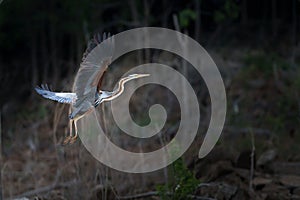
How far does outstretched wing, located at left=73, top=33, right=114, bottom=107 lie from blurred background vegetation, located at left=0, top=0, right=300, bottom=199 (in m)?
1.59

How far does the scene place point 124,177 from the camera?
598 cm

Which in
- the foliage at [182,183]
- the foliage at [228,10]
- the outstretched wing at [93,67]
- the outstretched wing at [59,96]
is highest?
the foliage at [228,10]

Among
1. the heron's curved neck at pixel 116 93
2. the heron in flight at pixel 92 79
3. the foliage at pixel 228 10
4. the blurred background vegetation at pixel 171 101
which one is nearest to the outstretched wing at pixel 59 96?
the heron in flight at pixel 92 79

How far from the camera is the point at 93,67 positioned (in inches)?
124

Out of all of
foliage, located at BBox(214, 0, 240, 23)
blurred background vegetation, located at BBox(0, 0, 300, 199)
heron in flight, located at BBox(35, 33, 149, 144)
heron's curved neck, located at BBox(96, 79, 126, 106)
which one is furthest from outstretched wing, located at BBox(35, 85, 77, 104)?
foliage, located at BBox(214, 0, 240, 23)

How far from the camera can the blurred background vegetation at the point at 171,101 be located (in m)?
5.40

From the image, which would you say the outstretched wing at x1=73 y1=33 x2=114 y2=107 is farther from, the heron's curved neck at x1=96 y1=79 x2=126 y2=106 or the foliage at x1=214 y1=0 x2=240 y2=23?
the foliage at x1=214 y1=0 x2=240 y2=23

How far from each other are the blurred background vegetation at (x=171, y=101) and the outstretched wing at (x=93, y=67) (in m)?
1.59

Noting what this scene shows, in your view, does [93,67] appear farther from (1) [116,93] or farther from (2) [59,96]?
(2) [59,96]

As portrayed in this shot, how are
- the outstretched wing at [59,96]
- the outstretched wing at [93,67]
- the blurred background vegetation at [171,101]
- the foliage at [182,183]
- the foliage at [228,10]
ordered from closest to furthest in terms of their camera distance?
the outstretched wing at [93,67], the outstretched wing at [59,96], the foliage at [182,183], the blurred background vegetation at [171,101], the foliage at [228,10]

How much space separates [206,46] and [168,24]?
799 millimetres

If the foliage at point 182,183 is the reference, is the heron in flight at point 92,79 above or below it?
above

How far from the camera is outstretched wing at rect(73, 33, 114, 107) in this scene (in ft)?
10.2

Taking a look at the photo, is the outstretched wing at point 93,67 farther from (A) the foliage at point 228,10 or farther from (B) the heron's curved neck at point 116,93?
(A) the foliage at point 228,10
